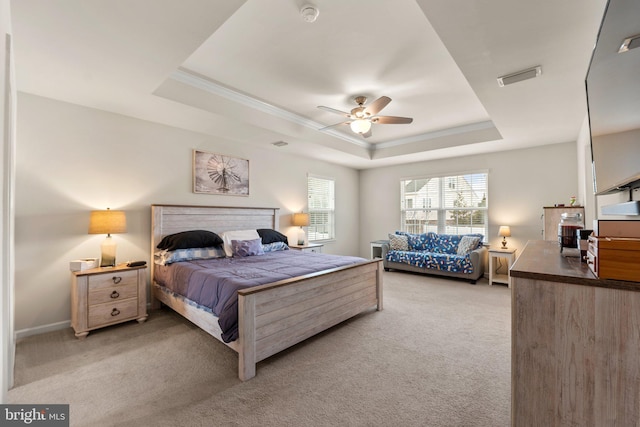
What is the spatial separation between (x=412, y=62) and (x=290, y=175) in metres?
3.22

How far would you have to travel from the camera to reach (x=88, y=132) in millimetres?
3258

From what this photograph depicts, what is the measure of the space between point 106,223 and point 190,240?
0.89 meters

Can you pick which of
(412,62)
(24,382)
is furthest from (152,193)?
(412,62)

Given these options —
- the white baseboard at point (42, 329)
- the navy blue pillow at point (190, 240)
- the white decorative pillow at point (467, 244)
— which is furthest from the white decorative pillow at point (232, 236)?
the white decorative pillow at point (467, 244)

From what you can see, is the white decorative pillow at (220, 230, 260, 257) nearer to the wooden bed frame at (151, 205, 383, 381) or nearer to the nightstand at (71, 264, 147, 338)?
the wooden bed frame at (151, 205, 383, 381)

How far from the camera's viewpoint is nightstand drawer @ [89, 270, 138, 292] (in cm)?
290

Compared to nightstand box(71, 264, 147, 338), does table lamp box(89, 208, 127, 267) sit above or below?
above

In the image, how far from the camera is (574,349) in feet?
3.56

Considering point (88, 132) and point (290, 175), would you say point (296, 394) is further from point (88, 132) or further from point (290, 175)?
point (290, 175)

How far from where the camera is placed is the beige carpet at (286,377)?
5.82 feet

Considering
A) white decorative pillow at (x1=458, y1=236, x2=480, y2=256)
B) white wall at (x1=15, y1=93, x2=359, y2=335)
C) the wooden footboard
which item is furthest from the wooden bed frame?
white decorative pillow at (x1=458, y1=236, x2=480, y2=256)

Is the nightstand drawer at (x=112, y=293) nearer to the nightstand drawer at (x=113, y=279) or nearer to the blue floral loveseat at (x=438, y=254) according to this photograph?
the nightstand drawer at (x=113, y=279)

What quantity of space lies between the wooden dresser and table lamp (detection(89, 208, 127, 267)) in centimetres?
361

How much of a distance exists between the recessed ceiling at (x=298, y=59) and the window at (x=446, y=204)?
146cm
